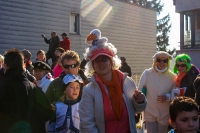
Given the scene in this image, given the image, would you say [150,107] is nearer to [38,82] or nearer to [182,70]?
[182,70]

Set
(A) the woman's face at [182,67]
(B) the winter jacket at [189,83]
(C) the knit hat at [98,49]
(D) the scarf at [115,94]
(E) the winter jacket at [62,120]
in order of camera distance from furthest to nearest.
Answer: (A) the woman's face at [182,67], (B) the winter jacket at [189,83], (E) the winter jacket at [62,120], (C) the knit hat at [98,49], (D) the scarf at [115,94]

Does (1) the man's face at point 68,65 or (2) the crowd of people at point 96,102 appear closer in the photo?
(2) the crowd of people at point 96,102

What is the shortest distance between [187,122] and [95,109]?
101 cm

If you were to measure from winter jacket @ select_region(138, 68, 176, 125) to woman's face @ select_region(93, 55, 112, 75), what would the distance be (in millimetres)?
2667

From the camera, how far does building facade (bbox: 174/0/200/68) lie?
20453 millimetres

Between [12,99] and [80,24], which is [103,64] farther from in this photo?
[80,24]

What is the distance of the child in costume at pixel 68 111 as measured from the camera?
14.9 feet

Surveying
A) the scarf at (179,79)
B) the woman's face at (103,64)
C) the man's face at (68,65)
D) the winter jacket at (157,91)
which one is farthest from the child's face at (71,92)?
the scarf at (179,79)

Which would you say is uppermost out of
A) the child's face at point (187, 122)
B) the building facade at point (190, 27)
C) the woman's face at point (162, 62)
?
the building facade at point (190, 27)

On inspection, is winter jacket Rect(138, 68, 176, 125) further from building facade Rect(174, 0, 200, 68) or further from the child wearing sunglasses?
building facade Rect(174, 0, 200, 68)

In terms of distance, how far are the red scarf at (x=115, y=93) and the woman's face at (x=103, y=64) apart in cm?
9

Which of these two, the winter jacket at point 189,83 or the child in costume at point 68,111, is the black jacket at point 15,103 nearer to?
the child in costume at point 68,111

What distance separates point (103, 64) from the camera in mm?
3900

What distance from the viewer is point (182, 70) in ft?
21.8
